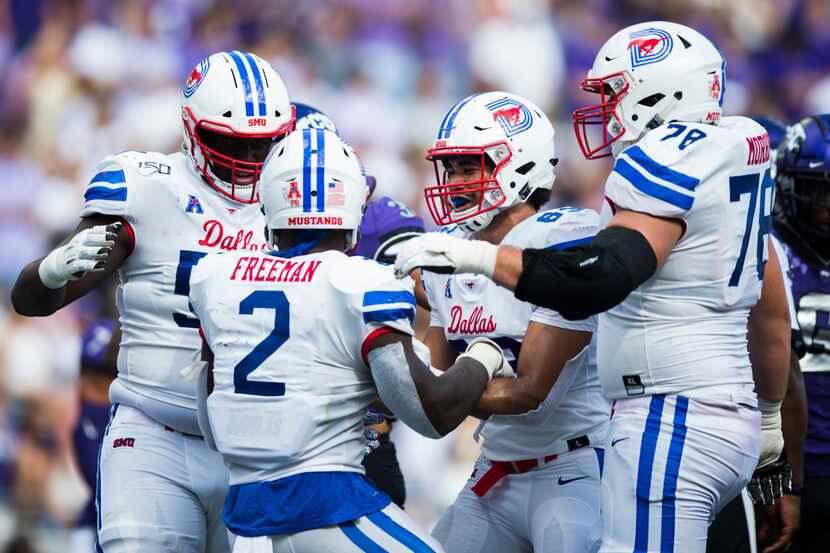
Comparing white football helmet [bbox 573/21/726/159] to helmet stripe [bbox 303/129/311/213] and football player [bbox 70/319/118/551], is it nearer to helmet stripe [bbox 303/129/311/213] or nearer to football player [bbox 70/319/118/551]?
helmet stripe [bbox 303/129/311/213]

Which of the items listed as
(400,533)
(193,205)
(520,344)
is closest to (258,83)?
(193,205)

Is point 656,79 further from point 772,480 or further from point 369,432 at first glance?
point 772,480

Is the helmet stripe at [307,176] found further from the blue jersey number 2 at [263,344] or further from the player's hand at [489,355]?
the player's hand at [489,355]

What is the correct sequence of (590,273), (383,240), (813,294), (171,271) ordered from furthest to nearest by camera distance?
(383,240) → (813,294) → (171,271) → (590,273)

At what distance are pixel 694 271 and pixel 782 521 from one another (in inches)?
64.6

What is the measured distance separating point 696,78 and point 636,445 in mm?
1133

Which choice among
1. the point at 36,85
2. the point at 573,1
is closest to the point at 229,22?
the point at 36,85

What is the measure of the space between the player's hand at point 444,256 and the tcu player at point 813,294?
213 cm

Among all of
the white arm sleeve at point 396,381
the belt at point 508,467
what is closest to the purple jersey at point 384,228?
the belt at point 508,467

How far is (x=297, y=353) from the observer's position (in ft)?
10.8

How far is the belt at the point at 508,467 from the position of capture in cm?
408

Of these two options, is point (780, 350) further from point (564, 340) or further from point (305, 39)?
point (305, 39)

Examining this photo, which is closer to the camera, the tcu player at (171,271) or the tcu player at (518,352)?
the tcu player at (518,352)

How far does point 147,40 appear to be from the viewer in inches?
340
